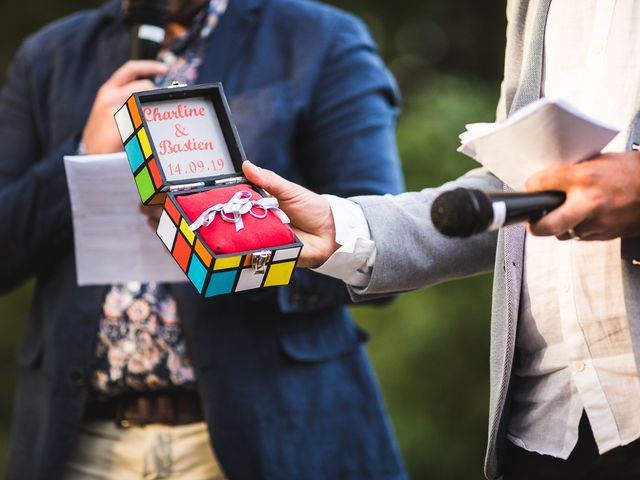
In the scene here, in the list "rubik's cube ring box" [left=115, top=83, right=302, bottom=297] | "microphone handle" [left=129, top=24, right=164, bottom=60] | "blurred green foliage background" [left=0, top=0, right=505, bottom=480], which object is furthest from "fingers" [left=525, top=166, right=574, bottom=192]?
"blurred green foliage background" [left=0, top=0, right=505, bottom=480]

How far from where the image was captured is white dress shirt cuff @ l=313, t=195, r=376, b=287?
1.32m

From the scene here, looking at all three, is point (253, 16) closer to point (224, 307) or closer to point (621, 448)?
point (224, 307)

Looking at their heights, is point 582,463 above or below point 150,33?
below

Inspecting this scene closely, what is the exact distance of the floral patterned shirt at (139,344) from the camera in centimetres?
185

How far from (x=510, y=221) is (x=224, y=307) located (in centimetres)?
94

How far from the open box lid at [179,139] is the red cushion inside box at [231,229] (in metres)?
0.04

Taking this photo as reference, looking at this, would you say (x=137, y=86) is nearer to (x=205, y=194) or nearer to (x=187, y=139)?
(x=187, y=139)

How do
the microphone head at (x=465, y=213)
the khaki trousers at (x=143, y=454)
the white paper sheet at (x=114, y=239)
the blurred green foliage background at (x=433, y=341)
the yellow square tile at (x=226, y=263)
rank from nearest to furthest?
the microphone head at (x=465, y=213)
the yellow square tile at (x=226, y=263)
the white paper sheet at (x=114, y=239)
the khaki trousers at (x=143, y=454)
the blurred green foliage background at (x=433, y=341)

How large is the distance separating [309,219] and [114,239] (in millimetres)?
653

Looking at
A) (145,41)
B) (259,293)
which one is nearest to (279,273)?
(259,293)

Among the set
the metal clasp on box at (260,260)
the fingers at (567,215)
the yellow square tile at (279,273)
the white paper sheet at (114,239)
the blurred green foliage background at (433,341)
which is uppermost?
the fingers at (567,215)

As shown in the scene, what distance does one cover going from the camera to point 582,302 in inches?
48.4

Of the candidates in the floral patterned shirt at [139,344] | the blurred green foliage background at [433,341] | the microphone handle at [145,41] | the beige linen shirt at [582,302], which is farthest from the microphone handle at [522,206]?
the blurred green foliage background at [433,341]

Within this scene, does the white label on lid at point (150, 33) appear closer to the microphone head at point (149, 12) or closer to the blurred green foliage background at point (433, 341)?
the microphone head at point (149, 12)
